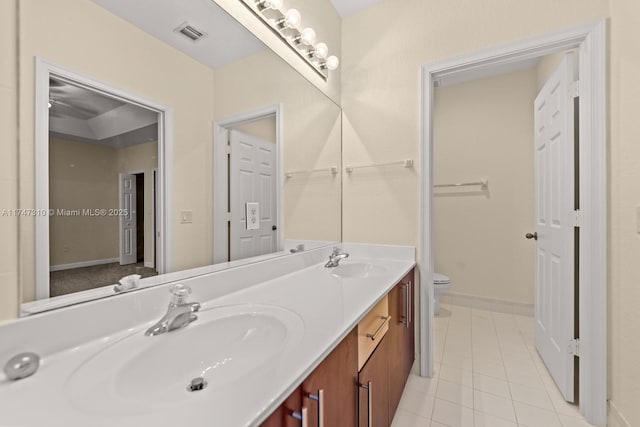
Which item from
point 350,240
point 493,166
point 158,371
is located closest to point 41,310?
point 158,371

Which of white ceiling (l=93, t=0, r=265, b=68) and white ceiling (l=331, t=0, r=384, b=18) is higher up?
white ceiling (l=331, t=0, r=384, b=18)

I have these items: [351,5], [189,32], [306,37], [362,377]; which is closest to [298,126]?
[306,37]

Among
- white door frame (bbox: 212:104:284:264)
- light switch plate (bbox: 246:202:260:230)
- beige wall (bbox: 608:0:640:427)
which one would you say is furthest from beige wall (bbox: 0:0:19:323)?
beige wall (bbox: 608:0:640:427)

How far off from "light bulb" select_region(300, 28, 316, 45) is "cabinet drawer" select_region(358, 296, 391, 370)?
1512mm

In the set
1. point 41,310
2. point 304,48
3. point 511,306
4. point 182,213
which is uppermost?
point 304,48

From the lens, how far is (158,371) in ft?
2.14

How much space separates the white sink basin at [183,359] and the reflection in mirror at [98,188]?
23 centimetres

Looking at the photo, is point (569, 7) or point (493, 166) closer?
point (569, 7)

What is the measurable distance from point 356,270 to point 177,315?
1.14 m

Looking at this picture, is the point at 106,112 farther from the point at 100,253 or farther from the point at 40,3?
the point at 100,253

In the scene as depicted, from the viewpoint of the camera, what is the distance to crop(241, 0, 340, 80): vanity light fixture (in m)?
1.36

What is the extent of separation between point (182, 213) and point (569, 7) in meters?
2.13

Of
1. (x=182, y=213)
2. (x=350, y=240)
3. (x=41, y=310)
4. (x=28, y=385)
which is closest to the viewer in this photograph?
(x=28, y=385)

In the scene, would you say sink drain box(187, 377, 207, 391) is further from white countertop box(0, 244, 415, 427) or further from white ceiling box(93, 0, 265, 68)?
white ceiling box(93, 0, 265, 68)
